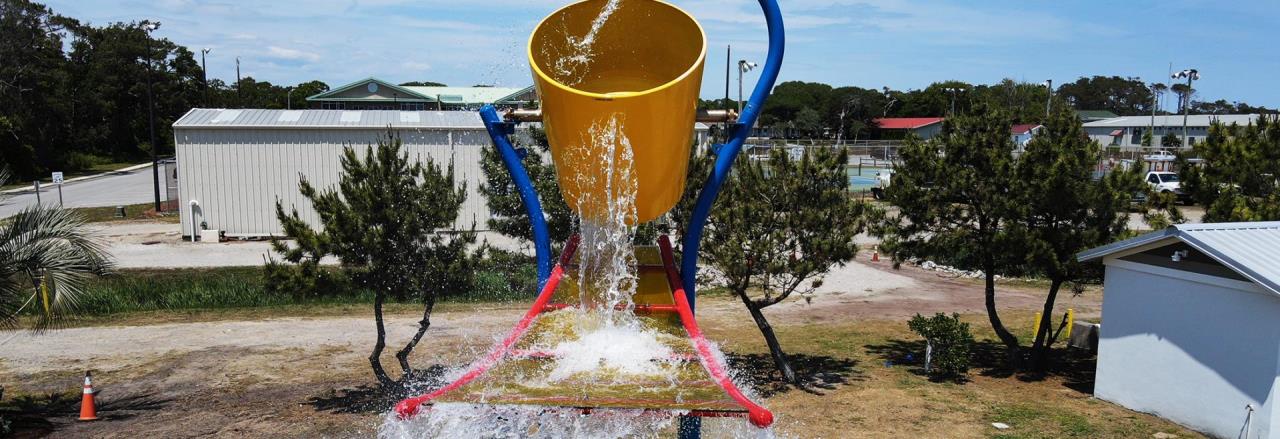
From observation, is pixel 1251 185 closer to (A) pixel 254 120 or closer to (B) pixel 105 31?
(A) pixel 254 120

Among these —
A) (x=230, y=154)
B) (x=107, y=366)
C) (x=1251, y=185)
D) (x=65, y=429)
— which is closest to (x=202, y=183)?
(x=230, y=154)

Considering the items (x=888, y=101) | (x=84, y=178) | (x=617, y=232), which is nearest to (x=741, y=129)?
(x=617, y=232)

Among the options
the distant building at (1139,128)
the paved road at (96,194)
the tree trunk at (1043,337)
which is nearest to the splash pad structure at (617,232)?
the tree trunk at (1043,337)

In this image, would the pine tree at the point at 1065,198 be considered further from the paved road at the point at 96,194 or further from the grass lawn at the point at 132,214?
the paved road at the point at 96,194

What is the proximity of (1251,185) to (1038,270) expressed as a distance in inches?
144

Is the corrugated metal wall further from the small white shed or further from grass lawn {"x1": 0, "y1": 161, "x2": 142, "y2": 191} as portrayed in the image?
grass lawn {"x1": 0, "y1": 161, "x2": 142, "y2": 191}

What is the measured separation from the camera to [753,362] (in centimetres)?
1367

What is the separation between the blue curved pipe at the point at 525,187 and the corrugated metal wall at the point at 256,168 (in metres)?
18.9

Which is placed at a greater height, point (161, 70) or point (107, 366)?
point (161, 70)

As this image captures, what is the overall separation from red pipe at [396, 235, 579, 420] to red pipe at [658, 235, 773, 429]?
2.39ft

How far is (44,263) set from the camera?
9.02m

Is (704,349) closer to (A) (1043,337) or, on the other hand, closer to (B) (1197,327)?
(B) (1197,327)

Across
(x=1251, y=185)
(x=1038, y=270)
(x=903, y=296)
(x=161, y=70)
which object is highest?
(x=161, y=70)

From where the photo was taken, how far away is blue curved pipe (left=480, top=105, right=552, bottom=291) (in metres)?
6.95
